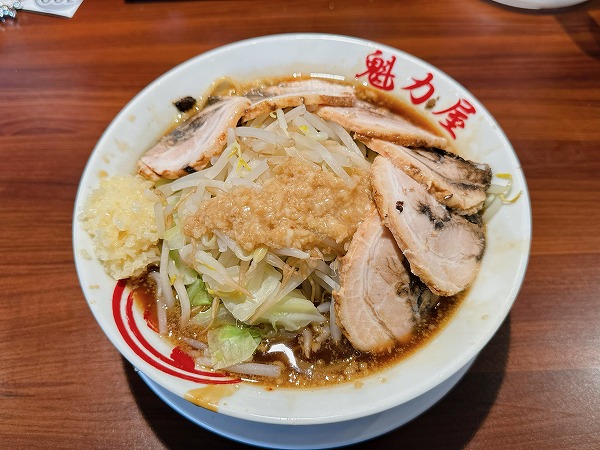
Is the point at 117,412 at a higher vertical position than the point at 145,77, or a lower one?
lower

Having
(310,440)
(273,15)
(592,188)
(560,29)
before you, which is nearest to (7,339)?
(310,440)

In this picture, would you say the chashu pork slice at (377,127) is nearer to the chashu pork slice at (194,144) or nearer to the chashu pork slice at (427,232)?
the chashu pork slice at (427,232)

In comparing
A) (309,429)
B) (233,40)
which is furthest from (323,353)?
(233,40)

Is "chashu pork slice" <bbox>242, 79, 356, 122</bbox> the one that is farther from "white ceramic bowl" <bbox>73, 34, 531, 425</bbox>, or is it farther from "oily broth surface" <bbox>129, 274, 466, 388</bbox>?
"oily broth surface" <bbox>129, 274, 466, 388</bbox>

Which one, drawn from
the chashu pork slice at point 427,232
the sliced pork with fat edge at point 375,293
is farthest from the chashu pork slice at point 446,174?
the sliced pork with fat edge at point 375,293

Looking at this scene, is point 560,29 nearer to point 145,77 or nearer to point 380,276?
point 380,276

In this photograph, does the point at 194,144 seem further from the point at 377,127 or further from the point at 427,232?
the point at 427,232

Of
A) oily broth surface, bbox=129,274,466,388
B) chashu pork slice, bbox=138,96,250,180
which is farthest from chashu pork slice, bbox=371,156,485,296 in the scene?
chashu pork slice, bbox=138,96,250,180
